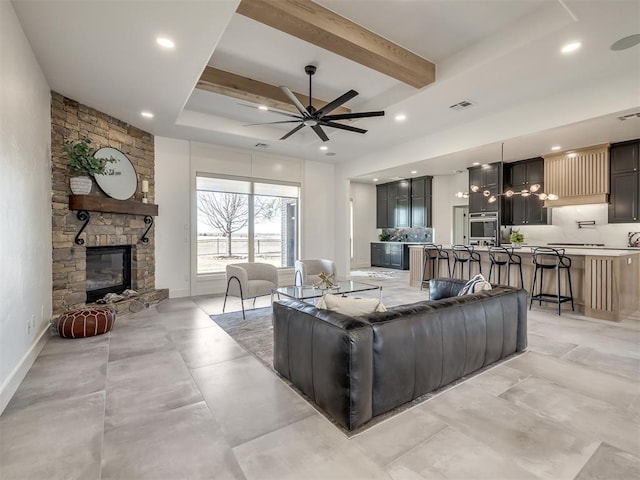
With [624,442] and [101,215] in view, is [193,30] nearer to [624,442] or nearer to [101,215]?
[101,215]

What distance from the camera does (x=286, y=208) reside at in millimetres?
7750

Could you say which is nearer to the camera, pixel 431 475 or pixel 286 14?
pixel 431 475

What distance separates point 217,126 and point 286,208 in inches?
104

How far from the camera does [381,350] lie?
1997mm

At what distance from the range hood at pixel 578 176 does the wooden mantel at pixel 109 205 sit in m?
8.05

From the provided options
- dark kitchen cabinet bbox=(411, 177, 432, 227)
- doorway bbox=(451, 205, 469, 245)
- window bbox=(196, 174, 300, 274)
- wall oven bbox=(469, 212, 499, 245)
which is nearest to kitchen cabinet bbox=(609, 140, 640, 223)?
wall oven bbox=(469, 212, 499, 245)

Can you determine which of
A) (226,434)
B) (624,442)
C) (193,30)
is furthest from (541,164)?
(226,434)

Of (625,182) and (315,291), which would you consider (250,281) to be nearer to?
(315,291)

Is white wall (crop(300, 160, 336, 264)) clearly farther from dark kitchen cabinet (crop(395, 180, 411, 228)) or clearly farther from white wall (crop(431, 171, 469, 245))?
white wall (crop(431, 171, 469, 245))

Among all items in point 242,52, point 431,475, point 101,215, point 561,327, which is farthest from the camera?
point 101,215

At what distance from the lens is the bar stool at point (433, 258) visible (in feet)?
22.3

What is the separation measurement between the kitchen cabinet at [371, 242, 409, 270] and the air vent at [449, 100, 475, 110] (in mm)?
6078

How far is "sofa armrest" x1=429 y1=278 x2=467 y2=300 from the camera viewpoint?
358 centimetres

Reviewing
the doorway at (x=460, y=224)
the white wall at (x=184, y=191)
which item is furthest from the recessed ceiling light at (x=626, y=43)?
the doorway at (x=460, y=224)
